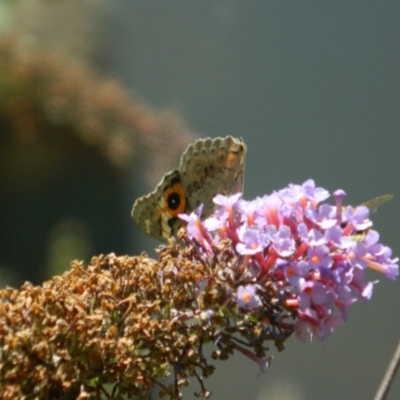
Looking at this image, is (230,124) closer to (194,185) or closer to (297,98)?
(297,98)

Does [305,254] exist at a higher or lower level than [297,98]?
lower

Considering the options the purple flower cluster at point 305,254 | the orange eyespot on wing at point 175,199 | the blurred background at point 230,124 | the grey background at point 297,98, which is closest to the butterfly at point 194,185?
the orange eyespot on wing at point 175,199

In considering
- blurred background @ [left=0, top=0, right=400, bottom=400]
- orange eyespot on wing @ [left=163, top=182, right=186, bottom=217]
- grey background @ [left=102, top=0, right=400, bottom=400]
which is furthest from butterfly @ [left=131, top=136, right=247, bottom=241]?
grey background @ [left=102, top=0, right=400, bottom=400]

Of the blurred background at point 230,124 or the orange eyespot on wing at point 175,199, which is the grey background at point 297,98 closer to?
the blurred background at point 230,124

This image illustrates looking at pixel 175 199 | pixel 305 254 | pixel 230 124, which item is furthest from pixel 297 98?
pixel 305 254

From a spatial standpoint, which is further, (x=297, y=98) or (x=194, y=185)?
(x=297, y=98)

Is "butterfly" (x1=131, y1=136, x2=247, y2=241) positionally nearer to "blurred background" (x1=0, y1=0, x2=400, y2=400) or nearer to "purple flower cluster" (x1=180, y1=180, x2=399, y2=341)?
"purple flower cluster" (x1=180, y1=180, x2=399, y2=341)

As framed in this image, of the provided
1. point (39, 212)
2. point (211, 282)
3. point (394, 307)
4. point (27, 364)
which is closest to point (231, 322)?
point (211, 282)
